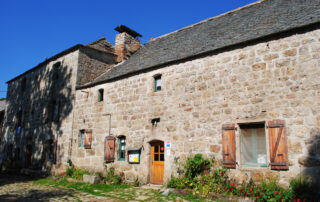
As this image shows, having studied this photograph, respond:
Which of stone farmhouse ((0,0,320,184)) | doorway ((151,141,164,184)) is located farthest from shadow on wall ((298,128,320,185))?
doorway ((151,141,164,184))

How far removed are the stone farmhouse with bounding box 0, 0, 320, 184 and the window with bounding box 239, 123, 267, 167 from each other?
29 millimetres

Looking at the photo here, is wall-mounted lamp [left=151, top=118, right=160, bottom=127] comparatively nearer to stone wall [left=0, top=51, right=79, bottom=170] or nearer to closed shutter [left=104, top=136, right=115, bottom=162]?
closed shutter [left=104, top=136, right=115, bottom=162]

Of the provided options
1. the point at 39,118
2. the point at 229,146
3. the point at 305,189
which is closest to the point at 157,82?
the point at 229,146

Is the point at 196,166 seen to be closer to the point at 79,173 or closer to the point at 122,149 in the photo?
the point at 122,149

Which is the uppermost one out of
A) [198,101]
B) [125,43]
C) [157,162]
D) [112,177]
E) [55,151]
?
[125,43]

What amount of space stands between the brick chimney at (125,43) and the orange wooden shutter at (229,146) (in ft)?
29.0

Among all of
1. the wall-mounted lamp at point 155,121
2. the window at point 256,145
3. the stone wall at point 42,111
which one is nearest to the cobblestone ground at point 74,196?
the window at point 256,145

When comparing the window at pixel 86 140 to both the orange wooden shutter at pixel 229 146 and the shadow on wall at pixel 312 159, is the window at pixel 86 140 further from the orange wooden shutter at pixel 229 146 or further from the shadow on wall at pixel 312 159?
the shadow on wall at pixel 312 159

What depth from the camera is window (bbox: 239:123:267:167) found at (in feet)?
23.5

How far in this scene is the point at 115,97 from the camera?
11.4 m

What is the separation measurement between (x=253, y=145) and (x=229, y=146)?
68 cm

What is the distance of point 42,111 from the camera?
15273 millimetres

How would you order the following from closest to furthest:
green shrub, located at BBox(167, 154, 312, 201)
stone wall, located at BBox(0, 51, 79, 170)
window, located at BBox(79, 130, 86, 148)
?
green shrub, located at BBox(167, 154, 312, 201), window, located at BBox(79, 130, 86, 148), stone wall, located at BBox(0, 51, 79, 170)

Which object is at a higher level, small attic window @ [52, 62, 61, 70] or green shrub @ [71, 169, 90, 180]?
small attic window @ [52, 62, 61, 70]
